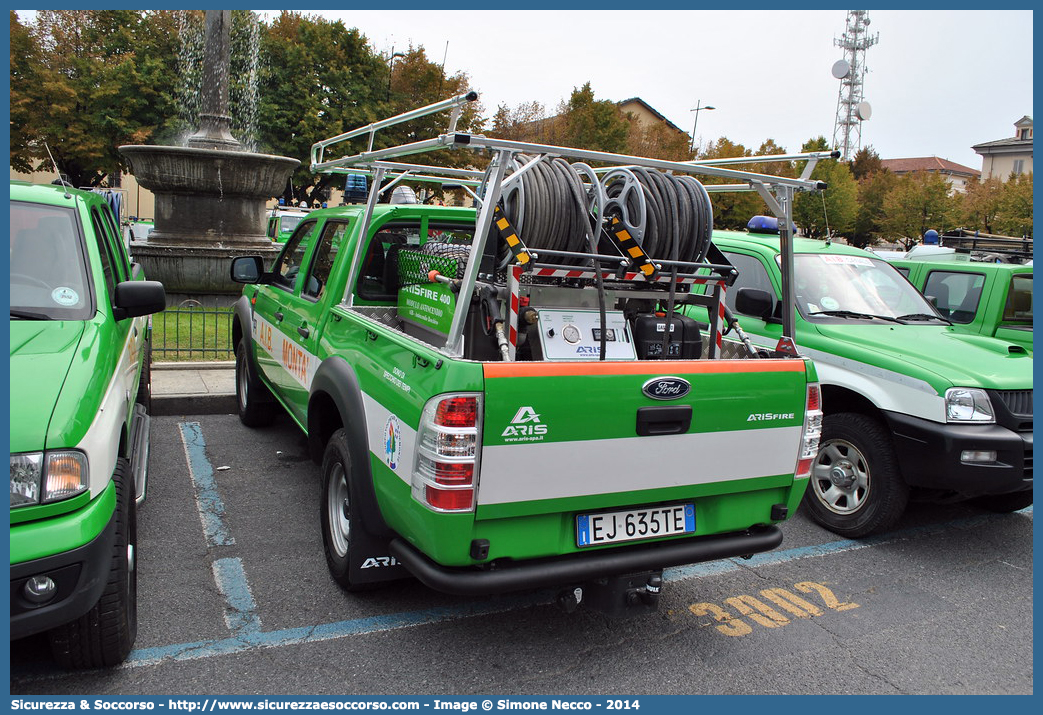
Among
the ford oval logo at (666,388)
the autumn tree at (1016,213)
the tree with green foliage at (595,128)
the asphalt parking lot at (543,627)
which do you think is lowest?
the asphalt parking lot at (543,627)

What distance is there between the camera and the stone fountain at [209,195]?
38.0 ft

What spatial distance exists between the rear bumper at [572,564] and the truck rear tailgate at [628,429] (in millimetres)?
234

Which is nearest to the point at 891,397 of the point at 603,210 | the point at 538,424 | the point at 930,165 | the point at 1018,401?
the point at 1018,401

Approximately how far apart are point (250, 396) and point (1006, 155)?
8142 centimetres

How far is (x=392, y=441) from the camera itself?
3242 millimetres

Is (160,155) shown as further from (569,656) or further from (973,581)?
(973,581)

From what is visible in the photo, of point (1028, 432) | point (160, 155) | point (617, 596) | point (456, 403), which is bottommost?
point (617, 596)

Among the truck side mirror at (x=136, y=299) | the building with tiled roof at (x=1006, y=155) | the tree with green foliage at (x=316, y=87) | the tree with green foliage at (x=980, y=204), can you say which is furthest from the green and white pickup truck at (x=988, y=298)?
the building with tiled roof at (x=1006, y=155)

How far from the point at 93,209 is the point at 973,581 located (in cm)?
563

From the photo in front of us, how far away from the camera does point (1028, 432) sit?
4.88 m

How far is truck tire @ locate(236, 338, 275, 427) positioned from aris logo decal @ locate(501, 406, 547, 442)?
4.05m

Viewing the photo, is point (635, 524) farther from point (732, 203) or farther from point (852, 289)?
point (732, 203)

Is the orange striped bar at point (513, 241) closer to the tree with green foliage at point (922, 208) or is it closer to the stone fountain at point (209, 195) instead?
the stone fountain at point (209, 195)
